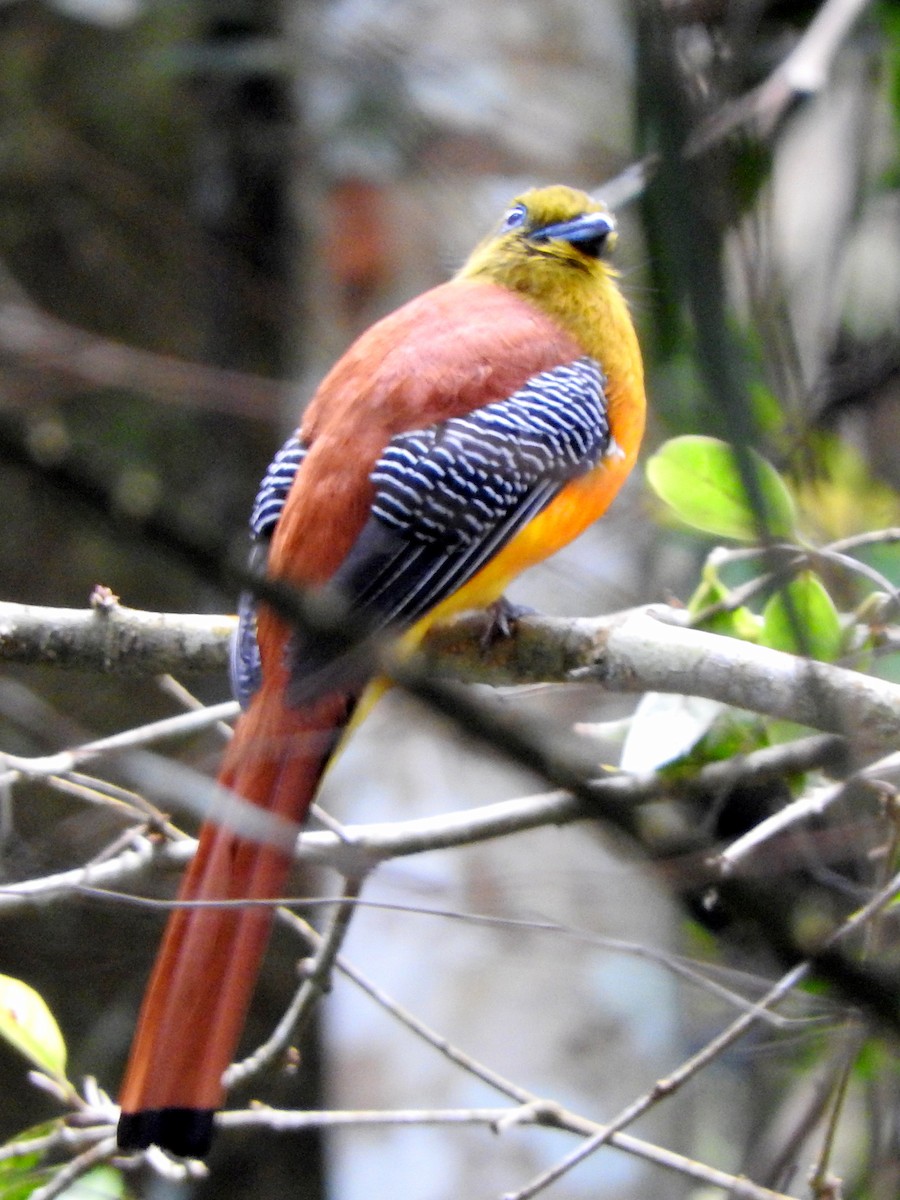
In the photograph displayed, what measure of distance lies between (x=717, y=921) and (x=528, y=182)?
6.68 feet

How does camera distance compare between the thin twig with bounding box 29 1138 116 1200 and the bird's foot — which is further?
the bird's foot

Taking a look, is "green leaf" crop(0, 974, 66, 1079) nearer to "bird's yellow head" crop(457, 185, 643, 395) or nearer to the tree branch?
the tree branch

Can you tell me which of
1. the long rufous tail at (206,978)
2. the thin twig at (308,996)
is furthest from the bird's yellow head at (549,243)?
the thin twig at (308,996)

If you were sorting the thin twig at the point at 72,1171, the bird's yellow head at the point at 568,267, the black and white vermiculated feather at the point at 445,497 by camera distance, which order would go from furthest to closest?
the bird's yellow head at the point at 568,267, the black and white vermiculated feather at the point at 445,497, the thin twig at the point at 72,1171

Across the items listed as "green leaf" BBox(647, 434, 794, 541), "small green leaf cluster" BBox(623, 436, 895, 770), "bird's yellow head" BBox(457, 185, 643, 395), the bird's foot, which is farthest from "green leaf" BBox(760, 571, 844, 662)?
"bird's yellow head" BBox(457, 185, 643, 395)

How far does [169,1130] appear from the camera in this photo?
5.38 ft

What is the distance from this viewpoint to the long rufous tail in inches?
64.9

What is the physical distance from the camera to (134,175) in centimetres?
463

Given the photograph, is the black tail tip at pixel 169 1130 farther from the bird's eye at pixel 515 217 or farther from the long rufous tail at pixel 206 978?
the bird's eye at pixel 515 217

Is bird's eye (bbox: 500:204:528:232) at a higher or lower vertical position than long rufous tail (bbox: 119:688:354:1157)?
higher

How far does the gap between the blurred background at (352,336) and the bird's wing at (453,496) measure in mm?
142

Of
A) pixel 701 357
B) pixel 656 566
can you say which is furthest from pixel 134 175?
pixel 701 357

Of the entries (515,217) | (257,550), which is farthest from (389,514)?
(515,217)

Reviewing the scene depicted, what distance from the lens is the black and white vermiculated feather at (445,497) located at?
6.61 feet
